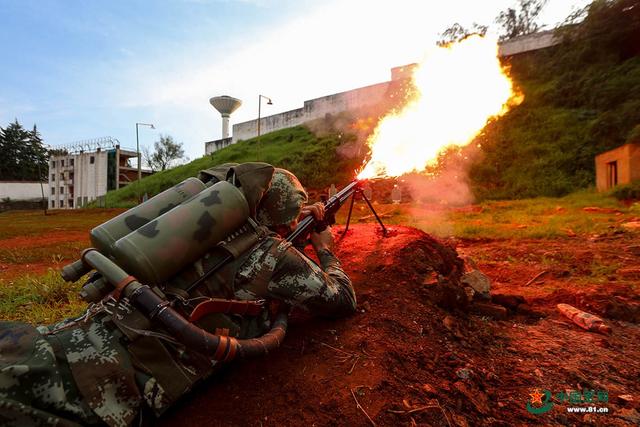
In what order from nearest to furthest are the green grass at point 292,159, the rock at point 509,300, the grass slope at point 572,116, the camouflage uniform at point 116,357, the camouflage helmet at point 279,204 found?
1. the camouflage uniform at point 116,357
2. the camouflage helmet at point 279,204
3. the rock at point 509,300
4. the grass slope at point 572,116
5. the green grass at point 292,159

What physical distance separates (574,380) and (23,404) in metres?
3.57

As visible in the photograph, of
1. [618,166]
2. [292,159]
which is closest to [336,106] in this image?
[292,159]

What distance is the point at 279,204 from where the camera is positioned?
121 inches

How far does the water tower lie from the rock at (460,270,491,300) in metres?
46.9

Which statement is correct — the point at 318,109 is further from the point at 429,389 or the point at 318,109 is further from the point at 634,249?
the point at 429,389

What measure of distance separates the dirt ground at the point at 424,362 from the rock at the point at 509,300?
1cm

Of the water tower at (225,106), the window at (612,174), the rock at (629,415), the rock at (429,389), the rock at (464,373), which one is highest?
the water tower at (225,106)

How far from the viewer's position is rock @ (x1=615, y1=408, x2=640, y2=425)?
2352mm

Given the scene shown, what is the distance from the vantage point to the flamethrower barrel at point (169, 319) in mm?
1806

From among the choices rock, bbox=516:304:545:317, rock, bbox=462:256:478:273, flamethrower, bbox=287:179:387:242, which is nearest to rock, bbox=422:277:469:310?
rock, bbox=516:304:545:317

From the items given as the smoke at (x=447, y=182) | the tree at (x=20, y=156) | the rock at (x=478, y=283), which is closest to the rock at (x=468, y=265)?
the rock at (x=478, y=283)

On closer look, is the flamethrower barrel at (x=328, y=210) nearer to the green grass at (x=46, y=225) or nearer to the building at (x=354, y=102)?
the green grass at (x=46, y=225)

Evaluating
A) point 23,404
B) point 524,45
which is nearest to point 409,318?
point 23,404

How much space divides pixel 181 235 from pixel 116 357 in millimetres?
733
